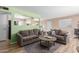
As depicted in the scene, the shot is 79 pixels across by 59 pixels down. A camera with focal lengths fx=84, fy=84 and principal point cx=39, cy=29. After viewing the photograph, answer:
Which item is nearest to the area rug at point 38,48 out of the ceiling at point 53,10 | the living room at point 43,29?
the living room at point 43,29

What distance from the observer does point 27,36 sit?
202cm

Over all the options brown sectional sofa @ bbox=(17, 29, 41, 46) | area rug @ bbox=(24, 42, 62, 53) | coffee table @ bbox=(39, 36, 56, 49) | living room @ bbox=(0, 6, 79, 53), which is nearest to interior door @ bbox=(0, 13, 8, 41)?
living room @ bbox=(0, 6, 79, 53)

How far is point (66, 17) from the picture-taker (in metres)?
2.03

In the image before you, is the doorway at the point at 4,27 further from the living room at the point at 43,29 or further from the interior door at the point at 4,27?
the living room at the point at 43,29

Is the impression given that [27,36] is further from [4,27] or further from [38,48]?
[4,27]

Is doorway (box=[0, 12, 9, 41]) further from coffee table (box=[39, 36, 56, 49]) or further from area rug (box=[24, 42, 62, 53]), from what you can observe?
coffee table (box=[39, 36, 56, 49])

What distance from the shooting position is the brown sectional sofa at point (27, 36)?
1.94 m

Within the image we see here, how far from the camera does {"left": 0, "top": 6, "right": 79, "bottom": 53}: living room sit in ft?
6.31

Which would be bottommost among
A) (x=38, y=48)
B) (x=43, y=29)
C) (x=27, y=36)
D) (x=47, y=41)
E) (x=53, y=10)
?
(x=38, y=48)

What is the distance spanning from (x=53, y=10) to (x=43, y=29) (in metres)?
0.51

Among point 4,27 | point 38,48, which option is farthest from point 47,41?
point 4,27
